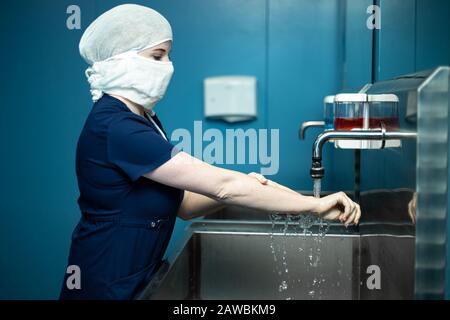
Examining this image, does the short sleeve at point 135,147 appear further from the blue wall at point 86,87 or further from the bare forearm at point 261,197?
the blue wall at point 86,87

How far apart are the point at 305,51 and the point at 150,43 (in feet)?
3.27

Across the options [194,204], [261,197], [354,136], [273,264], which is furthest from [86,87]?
[354,136]

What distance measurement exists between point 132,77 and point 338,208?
48 cm

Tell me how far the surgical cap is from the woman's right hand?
17.9 inches

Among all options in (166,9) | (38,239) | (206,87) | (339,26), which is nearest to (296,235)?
(206,87)

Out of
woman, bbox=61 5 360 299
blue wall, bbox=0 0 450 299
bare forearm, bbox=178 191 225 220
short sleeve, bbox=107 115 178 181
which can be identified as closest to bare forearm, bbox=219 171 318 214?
woman, bbox=61 5 360 299

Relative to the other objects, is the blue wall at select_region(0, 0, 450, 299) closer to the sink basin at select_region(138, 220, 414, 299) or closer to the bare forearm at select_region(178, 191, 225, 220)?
the sink basin at select_region(138, 220, 414, 299)

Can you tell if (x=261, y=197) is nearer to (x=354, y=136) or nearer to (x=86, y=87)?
(x=354, y=136)

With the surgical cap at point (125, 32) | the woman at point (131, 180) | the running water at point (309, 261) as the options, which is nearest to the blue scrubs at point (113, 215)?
the woman at point (131, 180)

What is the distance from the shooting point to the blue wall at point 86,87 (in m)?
2.00

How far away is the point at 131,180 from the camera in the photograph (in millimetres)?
1077

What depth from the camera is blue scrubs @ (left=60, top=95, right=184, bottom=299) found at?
107cm

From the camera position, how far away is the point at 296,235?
141 centimetres

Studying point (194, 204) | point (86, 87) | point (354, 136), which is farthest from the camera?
point (86, 87)
